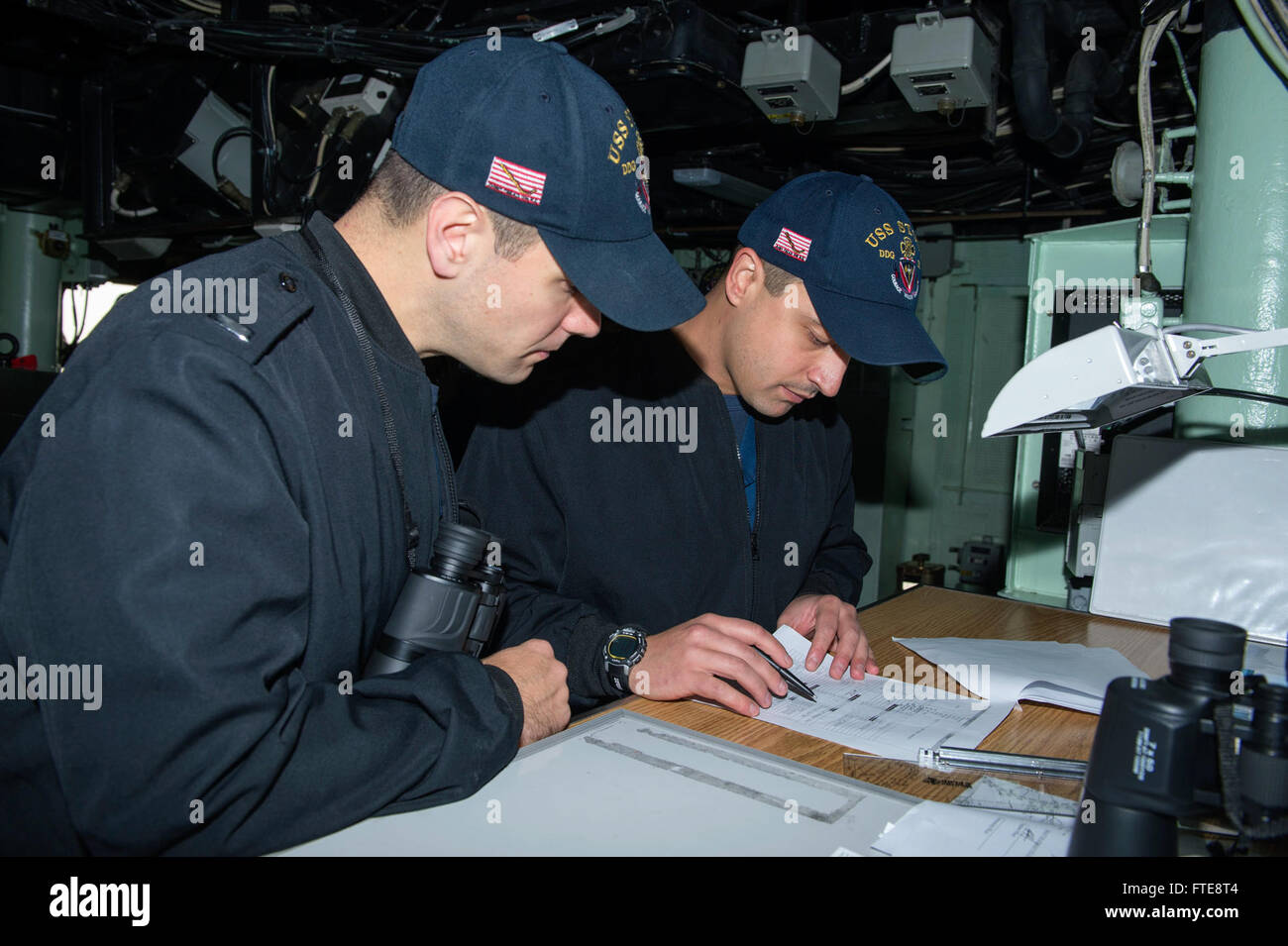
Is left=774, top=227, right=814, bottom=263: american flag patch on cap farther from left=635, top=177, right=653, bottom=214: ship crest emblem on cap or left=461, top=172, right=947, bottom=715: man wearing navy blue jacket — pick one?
left=635, top=177, right=653, bottom=214: ship crest emblem on cap

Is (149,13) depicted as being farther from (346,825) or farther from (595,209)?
(346,825)

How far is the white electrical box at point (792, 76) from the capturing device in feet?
7.24

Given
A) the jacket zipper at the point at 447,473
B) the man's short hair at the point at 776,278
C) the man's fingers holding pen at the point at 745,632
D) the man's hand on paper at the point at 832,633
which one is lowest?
the man's hand on paper at the point at 832,633

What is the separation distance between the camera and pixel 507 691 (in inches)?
38.8

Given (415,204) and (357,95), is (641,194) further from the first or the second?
(357,95)

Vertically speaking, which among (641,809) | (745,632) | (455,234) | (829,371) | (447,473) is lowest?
(641,809)

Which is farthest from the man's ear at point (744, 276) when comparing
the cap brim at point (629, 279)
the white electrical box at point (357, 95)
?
the white electrical box at point (357, 95)

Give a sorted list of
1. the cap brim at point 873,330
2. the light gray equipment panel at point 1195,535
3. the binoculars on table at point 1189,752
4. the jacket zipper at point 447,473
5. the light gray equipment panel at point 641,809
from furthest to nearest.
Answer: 1. the light gray equipment panel at point 1195,535
2. the cap brim at point 873,330
3. the jacket zipper at point 447,473
4. the light gray equipment panel at point 641,809
5. the binoculars on table at point 1189,752

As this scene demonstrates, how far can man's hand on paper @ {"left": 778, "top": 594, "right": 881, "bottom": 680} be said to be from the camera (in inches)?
53.2

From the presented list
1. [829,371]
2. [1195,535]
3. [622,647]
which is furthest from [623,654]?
[1195,535]

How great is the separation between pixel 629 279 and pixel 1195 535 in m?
1.36

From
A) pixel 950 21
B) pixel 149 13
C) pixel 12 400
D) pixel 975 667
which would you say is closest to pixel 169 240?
pixel 12 400

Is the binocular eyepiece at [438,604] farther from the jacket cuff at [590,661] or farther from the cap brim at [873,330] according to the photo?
the cap brim at [873,330]

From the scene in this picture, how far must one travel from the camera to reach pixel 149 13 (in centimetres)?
256
